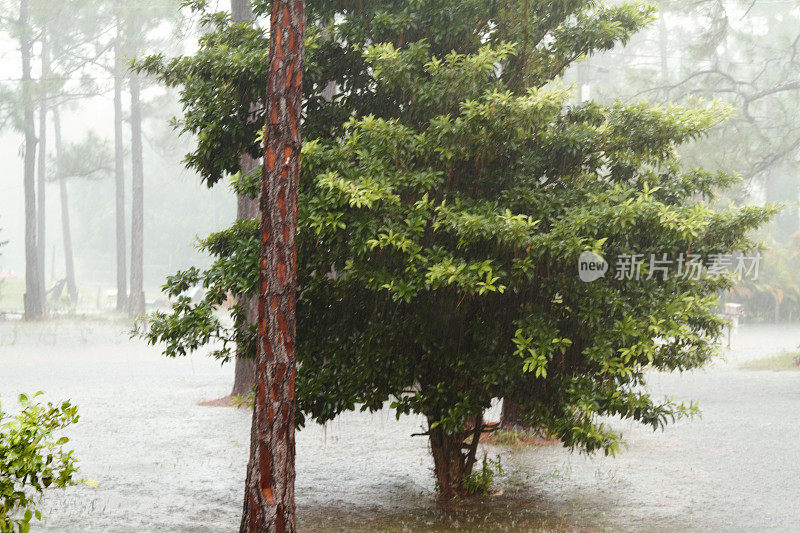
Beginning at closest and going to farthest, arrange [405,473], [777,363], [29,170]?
[405,473], [777,363], [29,170]

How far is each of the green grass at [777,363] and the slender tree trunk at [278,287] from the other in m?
16.0

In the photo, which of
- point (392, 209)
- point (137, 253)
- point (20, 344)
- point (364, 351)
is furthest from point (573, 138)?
point (137, 253)

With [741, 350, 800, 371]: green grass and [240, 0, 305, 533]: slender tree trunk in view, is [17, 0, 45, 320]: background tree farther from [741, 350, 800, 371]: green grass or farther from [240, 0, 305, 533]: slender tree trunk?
[240, 0, 305, 533]: slender tree trunk

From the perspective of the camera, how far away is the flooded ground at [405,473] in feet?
25.5

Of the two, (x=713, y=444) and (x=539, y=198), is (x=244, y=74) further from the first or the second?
(x=713, y=444)

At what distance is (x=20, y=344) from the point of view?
23781mm

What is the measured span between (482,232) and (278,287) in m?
1.57

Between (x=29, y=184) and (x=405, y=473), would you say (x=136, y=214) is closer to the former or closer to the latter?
(x=29, y=184)

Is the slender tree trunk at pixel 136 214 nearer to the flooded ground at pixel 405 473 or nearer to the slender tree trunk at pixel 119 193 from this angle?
the slender tree trunk at pixel 119 193

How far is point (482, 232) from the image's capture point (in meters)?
→ 6.26

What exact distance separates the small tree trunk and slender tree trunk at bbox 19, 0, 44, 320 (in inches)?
974

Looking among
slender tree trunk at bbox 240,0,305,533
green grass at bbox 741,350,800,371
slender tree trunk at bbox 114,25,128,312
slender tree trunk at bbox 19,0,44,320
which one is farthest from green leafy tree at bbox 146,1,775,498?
slender tree trunk at bbox 114,25,128,312

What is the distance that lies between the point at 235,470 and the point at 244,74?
507cm

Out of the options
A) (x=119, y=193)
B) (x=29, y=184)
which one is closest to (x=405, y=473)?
(x=29, y=184)
